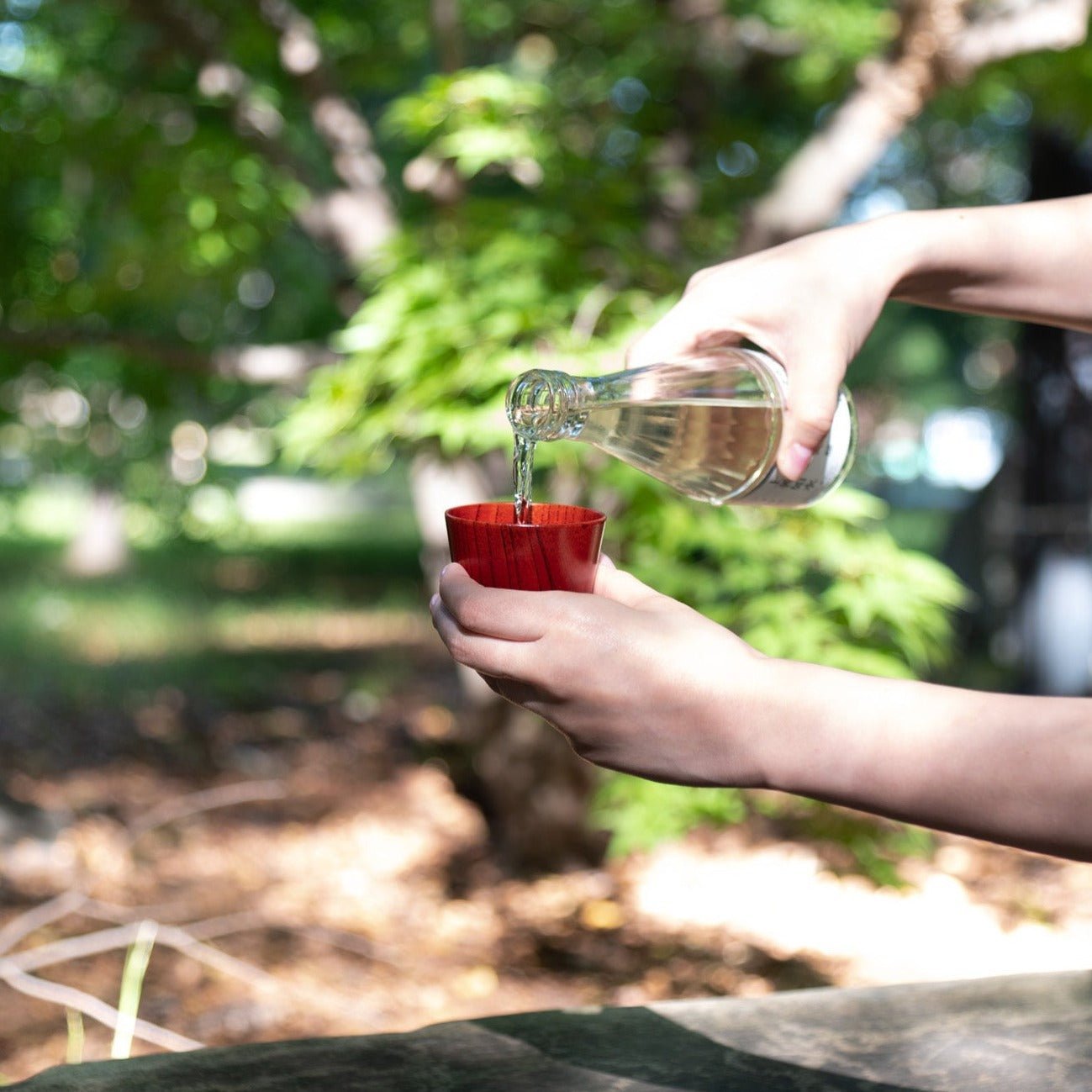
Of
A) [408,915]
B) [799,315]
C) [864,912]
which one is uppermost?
[799,315]

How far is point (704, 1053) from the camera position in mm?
1529

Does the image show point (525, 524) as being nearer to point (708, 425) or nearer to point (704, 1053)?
point (708, 425)

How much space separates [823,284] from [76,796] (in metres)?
5.24

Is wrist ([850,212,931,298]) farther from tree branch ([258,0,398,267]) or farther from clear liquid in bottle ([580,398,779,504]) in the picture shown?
tree branch ([258,0,398,267])

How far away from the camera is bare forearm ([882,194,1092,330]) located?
1.48 meters

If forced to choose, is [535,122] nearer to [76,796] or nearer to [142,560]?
[76,796]

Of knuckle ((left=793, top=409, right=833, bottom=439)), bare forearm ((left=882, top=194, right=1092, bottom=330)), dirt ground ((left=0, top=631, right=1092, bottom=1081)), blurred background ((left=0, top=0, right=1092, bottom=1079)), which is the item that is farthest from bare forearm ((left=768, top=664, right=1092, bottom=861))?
dirt ground ((left=0, top=631, right=1092, bottom=1081))

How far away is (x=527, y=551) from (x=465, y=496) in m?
3.79

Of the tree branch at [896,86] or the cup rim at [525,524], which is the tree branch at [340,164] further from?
the cup rim at [525,524]

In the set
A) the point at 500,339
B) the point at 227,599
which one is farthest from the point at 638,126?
the point at 227,599

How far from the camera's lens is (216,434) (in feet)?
33.3

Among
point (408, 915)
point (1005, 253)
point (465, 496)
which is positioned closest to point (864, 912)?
point (408, 915)

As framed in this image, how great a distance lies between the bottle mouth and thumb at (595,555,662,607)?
186 millimetres

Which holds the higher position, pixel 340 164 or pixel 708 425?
pixel 340 164
